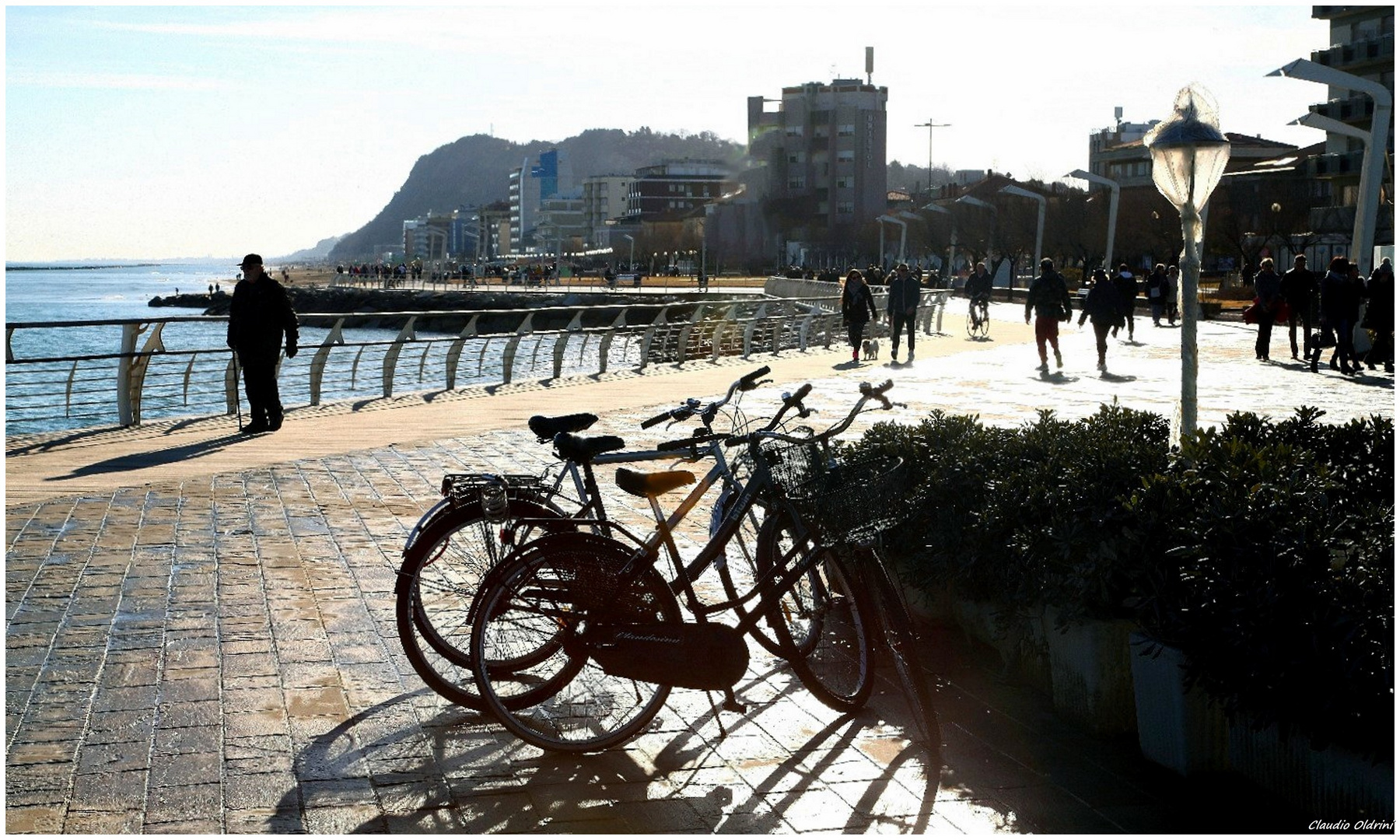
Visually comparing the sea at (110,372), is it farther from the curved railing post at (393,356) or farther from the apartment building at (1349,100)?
the apartment building at (1349,100)

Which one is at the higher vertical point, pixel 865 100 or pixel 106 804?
pixel 865 100

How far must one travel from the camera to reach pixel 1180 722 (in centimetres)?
432

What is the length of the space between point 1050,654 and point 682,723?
124 cm

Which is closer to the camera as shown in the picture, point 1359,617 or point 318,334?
point 1359,617

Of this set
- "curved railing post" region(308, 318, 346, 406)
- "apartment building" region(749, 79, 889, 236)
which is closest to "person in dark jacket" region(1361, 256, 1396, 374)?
"curved railing post" region(308, 318, 346, 406)

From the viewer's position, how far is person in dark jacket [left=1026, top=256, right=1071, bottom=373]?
20.5m

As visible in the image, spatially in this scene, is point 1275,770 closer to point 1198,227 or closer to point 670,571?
point 670,571

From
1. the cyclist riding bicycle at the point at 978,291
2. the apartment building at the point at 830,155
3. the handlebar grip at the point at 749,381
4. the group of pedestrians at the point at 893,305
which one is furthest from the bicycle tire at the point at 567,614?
the apartment building at the point at 830,155

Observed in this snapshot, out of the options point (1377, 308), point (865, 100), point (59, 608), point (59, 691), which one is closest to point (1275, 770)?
point (59, 691)

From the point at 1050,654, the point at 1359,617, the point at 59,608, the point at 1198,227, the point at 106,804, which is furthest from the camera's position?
the point at 1198,227

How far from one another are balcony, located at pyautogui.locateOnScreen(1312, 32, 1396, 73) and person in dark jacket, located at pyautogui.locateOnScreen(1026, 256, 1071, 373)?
53.2m

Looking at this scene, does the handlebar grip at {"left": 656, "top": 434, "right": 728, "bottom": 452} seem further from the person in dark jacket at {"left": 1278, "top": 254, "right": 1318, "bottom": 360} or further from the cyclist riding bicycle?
the cyclist riding bicycle

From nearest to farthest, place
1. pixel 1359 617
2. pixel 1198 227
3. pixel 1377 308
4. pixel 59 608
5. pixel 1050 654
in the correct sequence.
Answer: pixel 1359 617, pixel 1050 654, pixel 59 608, pixel 1198 227, pixel 1377 308

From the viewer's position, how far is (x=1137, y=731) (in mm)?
4688
